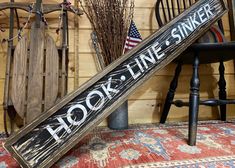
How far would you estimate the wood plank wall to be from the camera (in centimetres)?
125

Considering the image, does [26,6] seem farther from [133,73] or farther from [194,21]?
[194,21]

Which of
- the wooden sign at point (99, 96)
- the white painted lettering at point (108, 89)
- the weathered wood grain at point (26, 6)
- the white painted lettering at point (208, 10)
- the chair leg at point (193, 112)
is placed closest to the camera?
the wooden sign at point (99, 96)

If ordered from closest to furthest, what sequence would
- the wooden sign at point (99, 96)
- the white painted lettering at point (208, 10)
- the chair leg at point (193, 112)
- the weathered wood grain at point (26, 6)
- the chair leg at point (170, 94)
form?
the wooden sign at point (99, 96) → the chair leg at point (193, 112) → the white painted lettering at point (208, 10) → the weathered wood grain at point (26, 6) → the chair leg at point (170, 94)

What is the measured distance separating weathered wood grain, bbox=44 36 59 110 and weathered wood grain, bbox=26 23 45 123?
3 cm

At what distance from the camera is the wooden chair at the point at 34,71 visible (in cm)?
105

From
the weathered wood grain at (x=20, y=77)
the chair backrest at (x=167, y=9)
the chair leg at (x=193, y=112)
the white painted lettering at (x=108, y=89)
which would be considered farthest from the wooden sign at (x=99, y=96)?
the weathered wood grain at (x=20, y=77)

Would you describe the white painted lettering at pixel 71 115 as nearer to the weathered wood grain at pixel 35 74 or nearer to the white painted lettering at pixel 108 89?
the white painted lettering at pixel 108 89

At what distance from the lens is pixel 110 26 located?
44.6 inches

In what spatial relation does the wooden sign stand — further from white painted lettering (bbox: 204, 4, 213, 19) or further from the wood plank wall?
the wood plank wall

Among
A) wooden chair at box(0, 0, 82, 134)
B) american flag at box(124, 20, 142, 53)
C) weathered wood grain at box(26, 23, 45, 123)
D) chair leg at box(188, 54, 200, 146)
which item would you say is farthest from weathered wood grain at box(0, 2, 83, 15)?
chair leg at box(188, 54, 200, 146)

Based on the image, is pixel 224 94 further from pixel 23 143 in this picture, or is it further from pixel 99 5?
pixel 23 143

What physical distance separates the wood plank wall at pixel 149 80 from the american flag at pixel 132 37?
0.12 m

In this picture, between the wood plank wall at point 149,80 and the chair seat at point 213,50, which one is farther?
the wood plank wall at point 149,80

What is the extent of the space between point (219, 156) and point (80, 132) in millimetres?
533
